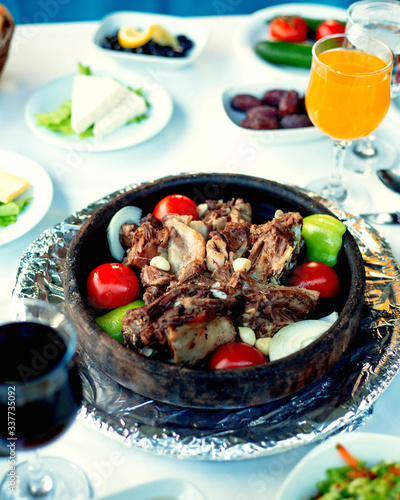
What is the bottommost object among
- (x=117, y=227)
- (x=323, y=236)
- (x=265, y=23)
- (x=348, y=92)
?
(x=117, y=227)

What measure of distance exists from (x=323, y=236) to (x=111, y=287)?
30.6 inches

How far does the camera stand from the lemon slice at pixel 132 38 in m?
3.19

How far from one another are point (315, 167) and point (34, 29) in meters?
2.24

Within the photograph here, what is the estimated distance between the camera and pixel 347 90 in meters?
2.08

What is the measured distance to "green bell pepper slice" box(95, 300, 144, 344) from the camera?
5.63 feet

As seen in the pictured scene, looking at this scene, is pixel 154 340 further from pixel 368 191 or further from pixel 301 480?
pixel 368 191

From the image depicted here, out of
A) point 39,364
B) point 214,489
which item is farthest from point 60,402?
point 214,489

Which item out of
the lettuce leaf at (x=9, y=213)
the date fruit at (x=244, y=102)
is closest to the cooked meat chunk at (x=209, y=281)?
the lettuce leaf at (x=9, y=213)

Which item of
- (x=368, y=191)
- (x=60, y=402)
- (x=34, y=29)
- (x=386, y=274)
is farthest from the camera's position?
(x=34, y=29)

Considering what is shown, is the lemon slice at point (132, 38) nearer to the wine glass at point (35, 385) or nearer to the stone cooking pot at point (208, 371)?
the stone cooking pot at point (208, 371)

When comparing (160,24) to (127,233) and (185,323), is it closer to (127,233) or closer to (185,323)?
(127,233)

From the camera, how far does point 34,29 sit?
Result: 3586mm

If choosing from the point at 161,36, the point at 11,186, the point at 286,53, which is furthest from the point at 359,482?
the point at 161,36

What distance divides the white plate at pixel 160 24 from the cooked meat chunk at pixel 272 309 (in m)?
1.95
